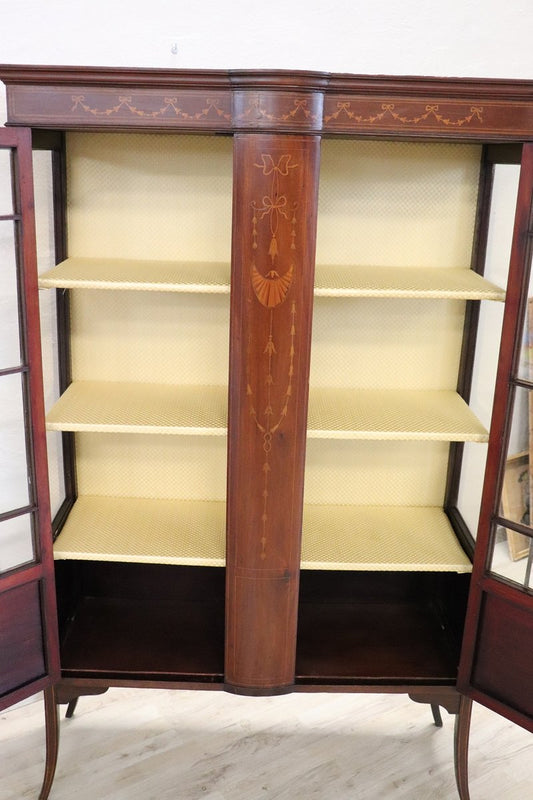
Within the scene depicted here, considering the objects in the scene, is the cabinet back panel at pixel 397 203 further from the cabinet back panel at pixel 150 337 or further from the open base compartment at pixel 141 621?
the open base compartment at pixel 141 621

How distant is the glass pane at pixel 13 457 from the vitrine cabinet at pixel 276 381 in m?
0.03

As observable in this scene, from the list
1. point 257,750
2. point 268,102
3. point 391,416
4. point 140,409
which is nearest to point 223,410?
point 140,409

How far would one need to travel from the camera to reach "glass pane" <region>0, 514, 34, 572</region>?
1810 mm

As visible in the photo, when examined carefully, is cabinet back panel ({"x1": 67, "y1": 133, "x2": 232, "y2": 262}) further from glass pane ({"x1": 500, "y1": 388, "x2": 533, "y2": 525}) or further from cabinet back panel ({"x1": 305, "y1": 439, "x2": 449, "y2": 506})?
glass pane ({"x1": 500, "y1": 388, "x2": 533, "y2": 525})

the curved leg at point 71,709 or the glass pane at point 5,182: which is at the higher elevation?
the glass pane at point 5,182

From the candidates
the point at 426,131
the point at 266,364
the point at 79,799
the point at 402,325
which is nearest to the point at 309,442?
the point at 402,325

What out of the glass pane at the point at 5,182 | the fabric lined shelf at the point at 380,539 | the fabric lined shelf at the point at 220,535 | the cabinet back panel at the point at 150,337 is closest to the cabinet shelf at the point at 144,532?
the fabric lined shelf at the point at 220,535

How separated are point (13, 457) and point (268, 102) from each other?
0.95 m

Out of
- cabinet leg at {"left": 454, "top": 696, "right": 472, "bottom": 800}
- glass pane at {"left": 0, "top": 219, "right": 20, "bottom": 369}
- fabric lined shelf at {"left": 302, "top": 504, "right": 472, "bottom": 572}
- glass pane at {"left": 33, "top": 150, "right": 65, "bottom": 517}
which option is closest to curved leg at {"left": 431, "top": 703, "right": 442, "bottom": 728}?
cabinet leg at {"left": 454, "top": 696, "right": 472, "bottom": 800}

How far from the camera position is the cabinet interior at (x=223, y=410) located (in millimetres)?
1936

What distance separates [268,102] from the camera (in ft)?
5.02

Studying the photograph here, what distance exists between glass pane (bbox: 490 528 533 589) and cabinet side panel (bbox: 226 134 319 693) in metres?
0.46

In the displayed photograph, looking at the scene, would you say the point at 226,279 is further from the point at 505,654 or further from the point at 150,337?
the point at 505,654

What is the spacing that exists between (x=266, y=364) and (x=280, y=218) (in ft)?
0.99
